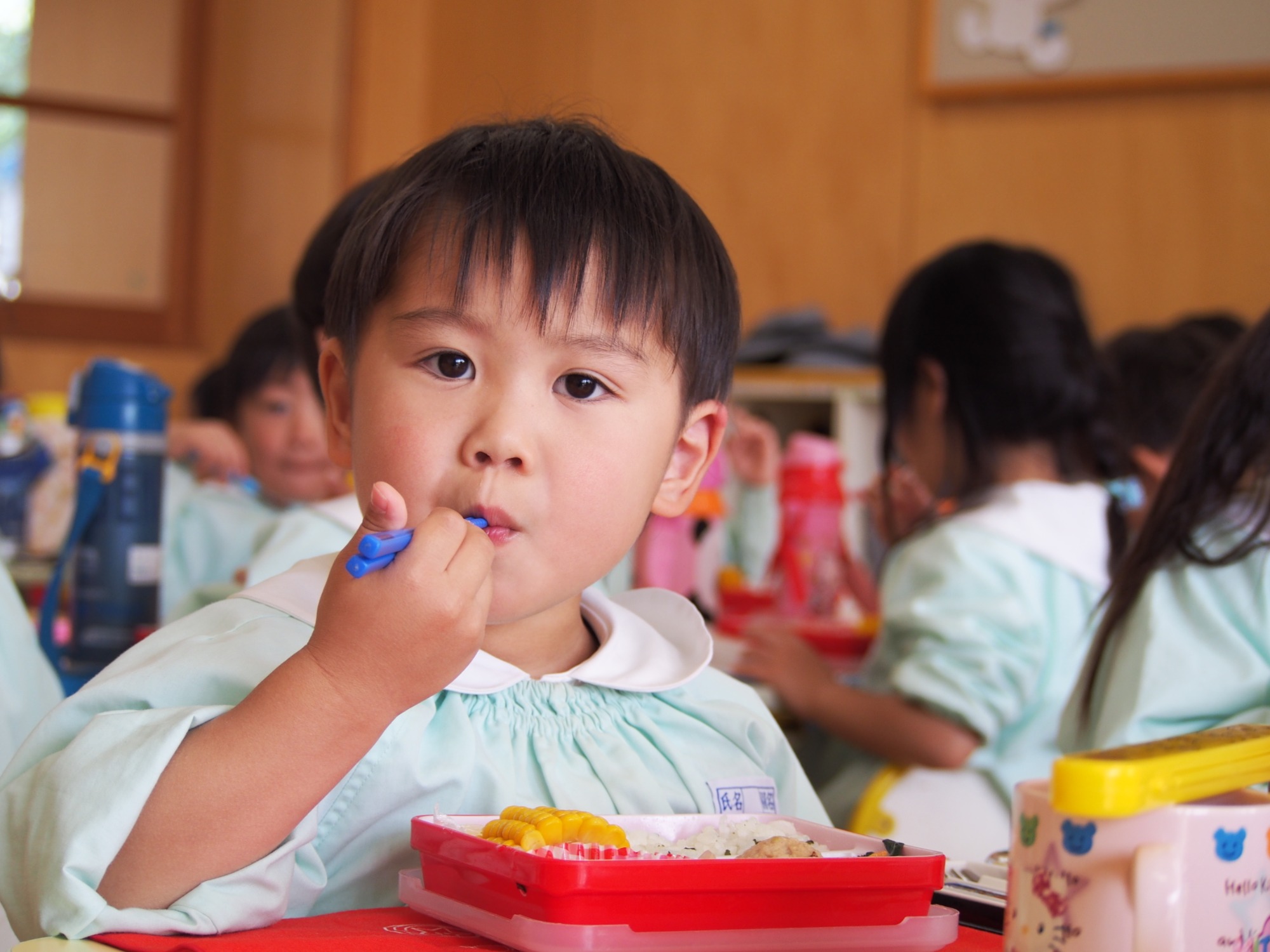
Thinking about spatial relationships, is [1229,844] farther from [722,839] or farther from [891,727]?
[891,727]

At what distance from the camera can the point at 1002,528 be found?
1.88 m

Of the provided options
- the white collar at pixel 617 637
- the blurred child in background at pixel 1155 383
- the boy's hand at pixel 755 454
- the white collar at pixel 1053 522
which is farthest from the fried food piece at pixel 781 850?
the boy's hand at pixel 755 454

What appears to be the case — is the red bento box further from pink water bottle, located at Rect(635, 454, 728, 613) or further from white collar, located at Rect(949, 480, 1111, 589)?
pink water bottle, located at Rect(635, 454, 728, 613)

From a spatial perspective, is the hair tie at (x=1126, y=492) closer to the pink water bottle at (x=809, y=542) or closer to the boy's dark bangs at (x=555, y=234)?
the pink water bottle at (x=809, y=542)

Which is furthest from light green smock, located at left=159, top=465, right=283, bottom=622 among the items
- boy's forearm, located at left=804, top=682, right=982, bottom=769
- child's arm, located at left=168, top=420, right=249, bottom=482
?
boy's forearm, located at left=804, top=682, right=982, bottom=769

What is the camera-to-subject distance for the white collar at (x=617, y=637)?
825 mm

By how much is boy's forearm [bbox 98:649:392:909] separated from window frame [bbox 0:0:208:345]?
366cm

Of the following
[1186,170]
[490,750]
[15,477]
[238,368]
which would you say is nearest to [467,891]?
[490,750]

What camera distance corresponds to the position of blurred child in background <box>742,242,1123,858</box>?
1.82 meters

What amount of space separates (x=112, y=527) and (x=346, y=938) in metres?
1.10

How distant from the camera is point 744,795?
2.88 ft

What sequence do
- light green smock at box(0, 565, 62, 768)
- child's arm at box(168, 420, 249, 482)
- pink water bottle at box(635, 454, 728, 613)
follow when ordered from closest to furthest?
light green smock at box(0, 565, 62, 768), pink water bottle at box(635, 454, 728, 613), child's arm at box(168, 420, 249, 482)

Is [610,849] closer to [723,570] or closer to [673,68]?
[723,570]

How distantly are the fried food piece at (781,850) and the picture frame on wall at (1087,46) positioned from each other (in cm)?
365
